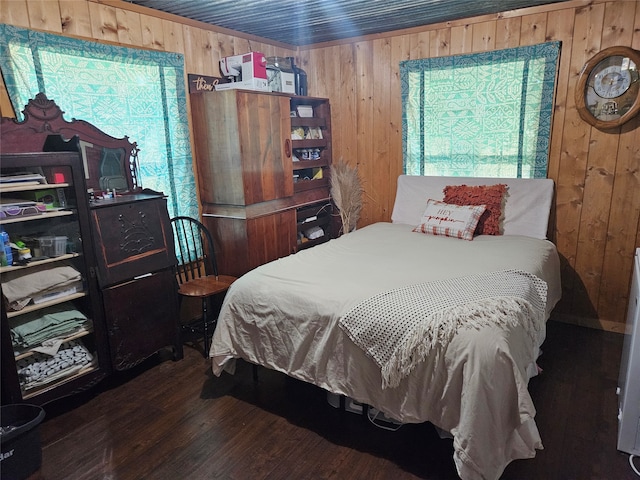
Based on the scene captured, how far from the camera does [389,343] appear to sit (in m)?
1.84

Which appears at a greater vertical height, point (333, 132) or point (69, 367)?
point (333, 132)

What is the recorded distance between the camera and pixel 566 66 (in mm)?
3035

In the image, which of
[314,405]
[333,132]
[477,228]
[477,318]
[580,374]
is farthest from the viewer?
[333,132]

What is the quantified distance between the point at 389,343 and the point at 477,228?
1704mm

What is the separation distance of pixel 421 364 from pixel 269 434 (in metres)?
0.89

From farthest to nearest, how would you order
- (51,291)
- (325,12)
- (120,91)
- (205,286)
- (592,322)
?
(592,322)
(325,12)
(205,286)
(120,91)
(51,291)

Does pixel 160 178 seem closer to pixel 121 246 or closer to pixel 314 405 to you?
pixel 121 246

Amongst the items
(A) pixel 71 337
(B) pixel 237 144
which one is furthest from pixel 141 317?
(B) pixel 237 144

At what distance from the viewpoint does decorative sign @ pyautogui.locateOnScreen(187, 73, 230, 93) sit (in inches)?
125

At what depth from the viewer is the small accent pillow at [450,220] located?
3.08m

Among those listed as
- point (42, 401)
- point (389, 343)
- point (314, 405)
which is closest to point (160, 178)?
point (42, 401)

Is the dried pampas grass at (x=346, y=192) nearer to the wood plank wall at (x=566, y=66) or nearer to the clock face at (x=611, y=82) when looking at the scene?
the wood plank wall at (x=566, y=66)

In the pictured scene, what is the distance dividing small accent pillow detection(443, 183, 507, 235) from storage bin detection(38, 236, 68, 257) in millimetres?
2635

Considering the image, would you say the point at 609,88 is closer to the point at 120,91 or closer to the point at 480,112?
the point at 480,112
